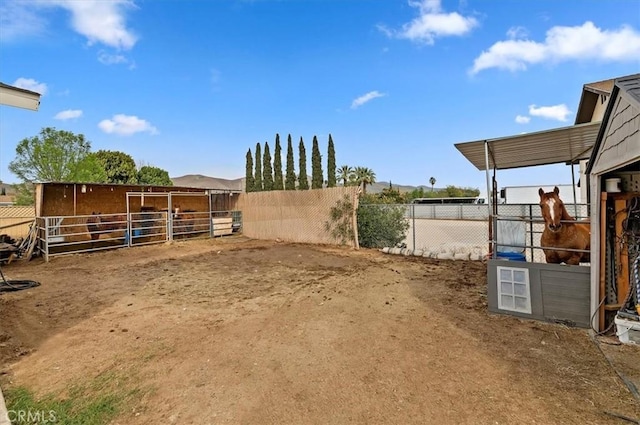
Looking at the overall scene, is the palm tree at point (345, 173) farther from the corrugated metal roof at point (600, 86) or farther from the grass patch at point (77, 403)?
the grass patch at point (77, 403)

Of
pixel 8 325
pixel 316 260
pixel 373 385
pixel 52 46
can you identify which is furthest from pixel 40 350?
pixel 52 46

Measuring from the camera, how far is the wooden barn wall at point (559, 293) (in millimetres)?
3383

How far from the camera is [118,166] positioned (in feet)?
82.1

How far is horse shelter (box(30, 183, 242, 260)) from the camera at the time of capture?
33.2 ft

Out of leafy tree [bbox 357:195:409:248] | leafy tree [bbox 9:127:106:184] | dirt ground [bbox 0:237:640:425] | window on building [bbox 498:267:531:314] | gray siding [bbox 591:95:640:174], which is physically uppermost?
leafy tree [bbox 9:127:106:184]

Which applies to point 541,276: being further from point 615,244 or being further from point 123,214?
point 123,214

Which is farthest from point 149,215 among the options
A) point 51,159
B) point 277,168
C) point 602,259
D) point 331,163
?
point 331,163

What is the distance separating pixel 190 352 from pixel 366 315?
6.87 ft

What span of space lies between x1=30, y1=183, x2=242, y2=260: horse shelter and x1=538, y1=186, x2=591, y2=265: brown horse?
10196 mm

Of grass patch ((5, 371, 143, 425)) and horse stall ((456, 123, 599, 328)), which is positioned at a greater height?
horse stall ((456, 123, 599, 328))

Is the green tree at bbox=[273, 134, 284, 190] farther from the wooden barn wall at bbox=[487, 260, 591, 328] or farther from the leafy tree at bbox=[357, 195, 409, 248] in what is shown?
the wooden barn wall at bbox=[487, 260, 591, 328]

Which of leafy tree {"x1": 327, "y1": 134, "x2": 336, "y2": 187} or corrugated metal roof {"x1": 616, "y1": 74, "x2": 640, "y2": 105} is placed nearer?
corrugated metal roof {"x1": 616, "y1": 74, "x2": 640, "y2": 105}

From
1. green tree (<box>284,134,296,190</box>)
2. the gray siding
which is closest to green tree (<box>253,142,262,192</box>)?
green tree (<box>284,134,296,190</box>)

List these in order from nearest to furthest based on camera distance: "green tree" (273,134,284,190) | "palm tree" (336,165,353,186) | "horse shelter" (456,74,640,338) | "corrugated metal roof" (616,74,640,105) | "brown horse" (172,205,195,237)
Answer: "corrugated metal roof" (616,74,640,105) < "horse shelter" (456,74,640,338) < "brown horse" (172,205,195,237) < "green tree" (273,134,284,190) < "palm tree" (336,165,353,186)
